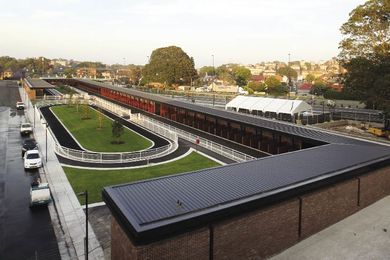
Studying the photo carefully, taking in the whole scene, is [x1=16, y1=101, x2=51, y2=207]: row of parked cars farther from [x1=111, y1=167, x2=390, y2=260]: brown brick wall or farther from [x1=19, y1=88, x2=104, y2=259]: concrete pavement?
[x1=111, y1=167, x2=390, y2=260]: brown brick wall

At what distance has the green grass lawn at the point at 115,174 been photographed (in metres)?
27.6

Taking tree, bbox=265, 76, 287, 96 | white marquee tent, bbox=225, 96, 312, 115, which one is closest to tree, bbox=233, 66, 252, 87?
tree, bbox=265, 76, 287, 96

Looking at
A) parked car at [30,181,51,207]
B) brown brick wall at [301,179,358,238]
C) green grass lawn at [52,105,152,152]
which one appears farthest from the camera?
green grass lawn at [52,105,152,152]

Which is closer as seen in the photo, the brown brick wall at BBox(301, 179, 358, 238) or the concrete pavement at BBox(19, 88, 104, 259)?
→ the concrete pavement at BBox(19, 88, 104, 259)

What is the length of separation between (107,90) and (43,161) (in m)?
71.4

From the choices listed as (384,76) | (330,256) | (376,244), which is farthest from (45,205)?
(384,76)

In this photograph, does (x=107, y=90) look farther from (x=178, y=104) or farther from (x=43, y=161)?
(x=43, y=161)

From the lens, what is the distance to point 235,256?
53.9ft

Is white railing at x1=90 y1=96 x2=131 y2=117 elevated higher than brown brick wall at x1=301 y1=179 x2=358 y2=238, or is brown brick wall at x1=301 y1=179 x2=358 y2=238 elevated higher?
white railing at x1=90 y1=96 x2=131 y2=117

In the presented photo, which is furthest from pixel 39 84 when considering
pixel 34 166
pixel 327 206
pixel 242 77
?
pixel 327 206

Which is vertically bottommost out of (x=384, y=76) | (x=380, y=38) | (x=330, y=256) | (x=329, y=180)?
(x=330, y=256)

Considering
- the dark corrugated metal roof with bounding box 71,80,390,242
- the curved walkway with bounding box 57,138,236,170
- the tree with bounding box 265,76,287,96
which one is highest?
the tree with bounding box 265,76,287,96

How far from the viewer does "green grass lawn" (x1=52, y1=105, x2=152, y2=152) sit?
136ft

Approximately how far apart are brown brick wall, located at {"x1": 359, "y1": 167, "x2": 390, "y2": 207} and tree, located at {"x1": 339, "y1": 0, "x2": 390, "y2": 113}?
24.4 metres
